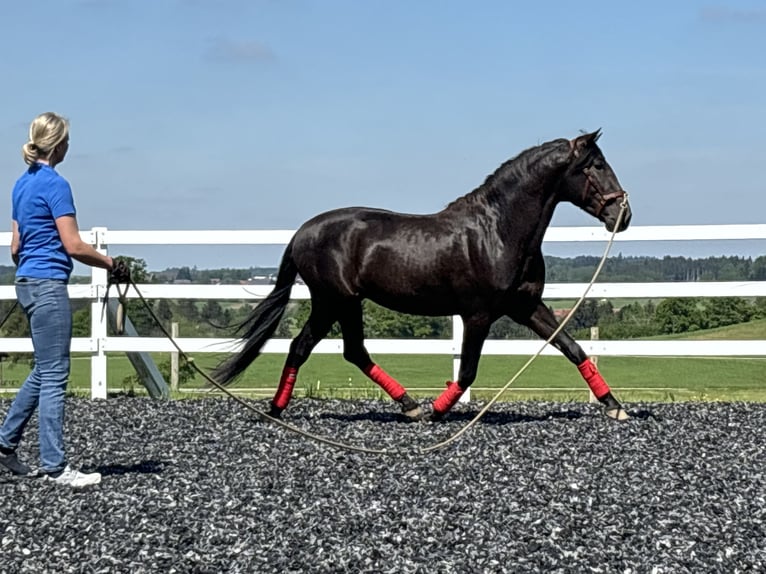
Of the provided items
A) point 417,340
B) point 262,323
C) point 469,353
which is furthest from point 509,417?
point 262,323

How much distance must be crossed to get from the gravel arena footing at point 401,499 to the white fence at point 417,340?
1167mm

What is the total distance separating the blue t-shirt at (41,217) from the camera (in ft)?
20.8

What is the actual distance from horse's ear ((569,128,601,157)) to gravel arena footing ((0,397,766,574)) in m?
1.96

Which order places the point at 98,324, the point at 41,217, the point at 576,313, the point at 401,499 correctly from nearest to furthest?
1. the point at 401,499
2. the point at 41,217
3. the point at 98,324
4. the point at 576,313

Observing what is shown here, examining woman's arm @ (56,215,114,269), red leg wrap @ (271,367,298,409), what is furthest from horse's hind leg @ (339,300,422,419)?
woman's arm @ (56,215,114,269)

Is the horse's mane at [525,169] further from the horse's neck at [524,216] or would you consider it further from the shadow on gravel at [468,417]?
the shadow on gravel at [468,417]

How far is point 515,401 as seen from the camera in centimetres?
1043

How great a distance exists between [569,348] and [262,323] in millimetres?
2387

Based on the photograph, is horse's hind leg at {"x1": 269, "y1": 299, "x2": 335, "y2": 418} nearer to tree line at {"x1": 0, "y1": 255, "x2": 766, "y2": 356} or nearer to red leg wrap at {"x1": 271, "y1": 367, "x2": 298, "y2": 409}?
red leg wrap at {"x1": 271, "y1": 367, "x2": 298, "y2": 409}

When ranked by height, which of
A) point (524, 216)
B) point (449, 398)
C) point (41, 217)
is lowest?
point (449, 398)

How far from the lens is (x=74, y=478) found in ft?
21.7

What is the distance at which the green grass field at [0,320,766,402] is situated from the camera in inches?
468

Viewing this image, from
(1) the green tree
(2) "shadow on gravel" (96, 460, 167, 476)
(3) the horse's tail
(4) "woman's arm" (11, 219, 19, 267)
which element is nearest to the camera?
(4) "woman's arm" (11, 219, 19, 267)

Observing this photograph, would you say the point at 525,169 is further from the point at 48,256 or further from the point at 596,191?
the point at 48,256
